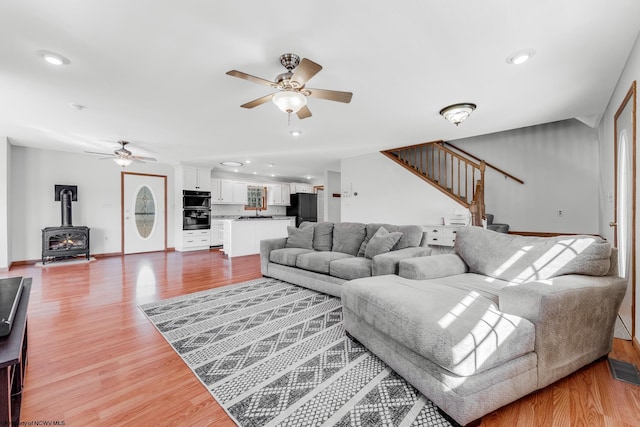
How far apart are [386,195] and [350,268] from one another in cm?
344

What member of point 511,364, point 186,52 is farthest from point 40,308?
point 511,364

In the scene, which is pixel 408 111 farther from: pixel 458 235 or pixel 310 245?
pixel 310 245

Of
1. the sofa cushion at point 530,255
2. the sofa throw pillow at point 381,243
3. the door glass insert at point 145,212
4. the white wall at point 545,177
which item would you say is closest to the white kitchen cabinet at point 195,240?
the door glass insert at point 145,212

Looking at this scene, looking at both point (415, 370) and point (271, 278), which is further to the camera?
point (271, 278)

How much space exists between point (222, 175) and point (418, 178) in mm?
5838

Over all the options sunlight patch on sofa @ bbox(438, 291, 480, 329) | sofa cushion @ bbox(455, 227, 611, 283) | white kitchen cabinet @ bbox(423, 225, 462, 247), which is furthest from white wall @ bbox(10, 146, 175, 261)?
sunlight patch on sofa @ bbox(438, 291, 480, 329)

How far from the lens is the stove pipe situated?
18.7ft

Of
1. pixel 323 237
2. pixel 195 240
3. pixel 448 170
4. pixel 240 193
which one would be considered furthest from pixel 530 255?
pixel 240 193

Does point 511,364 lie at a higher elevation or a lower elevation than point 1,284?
lower

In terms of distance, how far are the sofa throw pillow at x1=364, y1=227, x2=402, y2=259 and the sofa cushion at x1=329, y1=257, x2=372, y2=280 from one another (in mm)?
113

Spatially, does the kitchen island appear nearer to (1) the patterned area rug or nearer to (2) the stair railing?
(1) the patterned area rug

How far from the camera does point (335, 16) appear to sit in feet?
6.10

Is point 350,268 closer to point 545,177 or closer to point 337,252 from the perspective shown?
point 337,252

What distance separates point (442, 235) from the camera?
200 inches
